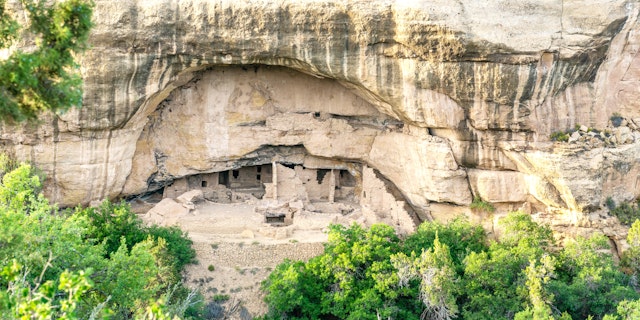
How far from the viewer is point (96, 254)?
1716cm

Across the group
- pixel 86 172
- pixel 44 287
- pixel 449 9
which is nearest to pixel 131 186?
pixel 86 172

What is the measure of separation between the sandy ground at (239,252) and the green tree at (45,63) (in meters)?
9.04

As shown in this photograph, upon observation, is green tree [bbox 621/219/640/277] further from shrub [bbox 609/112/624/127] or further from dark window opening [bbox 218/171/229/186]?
dark window opening [bbox 218/171/229/186]

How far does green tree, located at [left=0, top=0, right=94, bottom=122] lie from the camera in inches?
454

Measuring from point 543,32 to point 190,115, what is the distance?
10217mm

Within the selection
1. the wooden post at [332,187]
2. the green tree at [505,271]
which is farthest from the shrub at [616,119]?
the wooden post at [332,187]

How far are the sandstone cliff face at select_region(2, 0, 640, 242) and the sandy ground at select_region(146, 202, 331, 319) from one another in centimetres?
246

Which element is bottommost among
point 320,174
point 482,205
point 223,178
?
point 482,205

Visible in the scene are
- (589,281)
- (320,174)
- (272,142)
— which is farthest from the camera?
(320,174)

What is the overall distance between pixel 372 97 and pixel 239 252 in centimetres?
564

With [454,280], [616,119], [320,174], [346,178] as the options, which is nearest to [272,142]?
[320,174]

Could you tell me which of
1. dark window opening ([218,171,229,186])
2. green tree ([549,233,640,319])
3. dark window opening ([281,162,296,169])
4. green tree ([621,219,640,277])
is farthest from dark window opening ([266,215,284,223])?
green tree ([621,219,640,277])

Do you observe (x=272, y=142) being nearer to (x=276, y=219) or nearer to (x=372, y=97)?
(x=276, y=219)

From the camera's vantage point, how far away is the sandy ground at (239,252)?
19.8 meters
